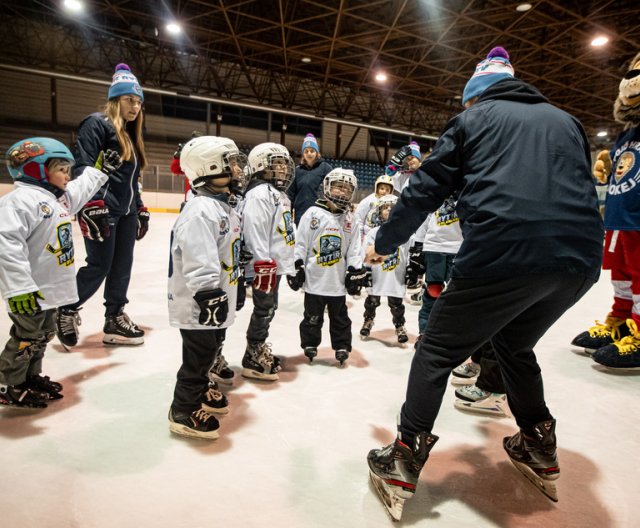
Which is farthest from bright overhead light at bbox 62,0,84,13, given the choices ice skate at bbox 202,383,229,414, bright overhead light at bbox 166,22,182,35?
ice skate at bbox 202,383,229,414

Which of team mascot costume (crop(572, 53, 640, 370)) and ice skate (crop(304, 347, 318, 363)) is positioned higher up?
team mascot costume (crop(572, 53, 640, 370))

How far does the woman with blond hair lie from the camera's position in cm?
269

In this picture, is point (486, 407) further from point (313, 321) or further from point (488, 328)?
point (313, 321)

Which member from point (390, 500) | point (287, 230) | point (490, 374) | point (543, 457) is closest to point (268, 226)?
point (287, 230)

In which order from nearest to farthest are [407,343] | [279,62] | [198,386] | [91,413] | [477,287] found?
[477,287]
[198,386]
[91,413]
[407,343]
[279,62]

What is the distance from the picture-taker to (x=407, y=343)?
335 cm

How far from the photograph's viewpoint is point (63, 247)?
2.08 metres

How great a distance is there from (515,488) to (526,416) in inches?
11.4

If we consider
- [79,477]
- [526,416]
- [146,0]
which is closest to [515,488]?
[526,416]

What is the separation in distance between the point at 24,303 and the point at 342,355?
1777 mm

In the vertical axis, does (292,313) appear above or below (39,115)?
below

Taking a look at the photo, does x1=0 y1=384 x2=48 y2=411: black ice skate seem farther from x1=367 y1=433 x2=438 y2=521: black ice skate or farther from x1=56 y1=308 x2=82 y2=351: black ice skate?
x1=367 y1=433 x2=438 y2=521: black ice skate

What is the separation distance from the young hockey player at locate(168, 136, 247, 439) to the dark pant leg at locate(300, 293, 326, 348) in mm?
950

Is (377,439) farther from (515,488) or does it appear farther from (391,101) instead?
(391,101)
